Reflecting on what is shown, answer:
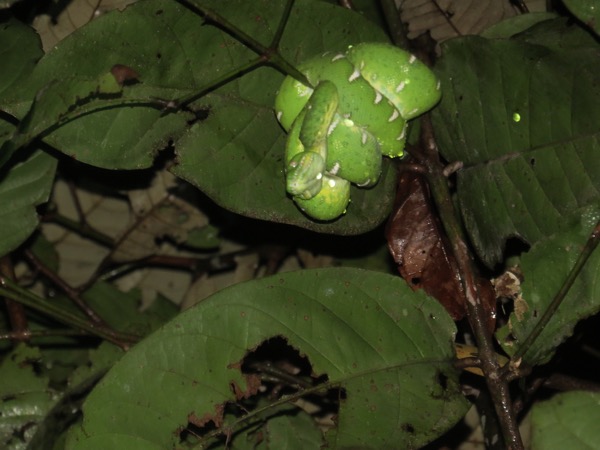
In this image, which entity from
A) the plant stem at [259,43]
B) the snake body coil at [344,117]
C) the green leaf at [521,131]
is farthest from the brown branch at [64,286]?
the green leaf at [521,131]

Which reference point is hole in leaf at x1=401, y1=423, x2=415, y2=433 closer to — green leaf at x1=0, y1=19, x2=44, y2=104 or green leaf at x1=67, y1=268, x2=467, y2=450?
green leaf at x1=67, y1=268, x2=467, y2=450

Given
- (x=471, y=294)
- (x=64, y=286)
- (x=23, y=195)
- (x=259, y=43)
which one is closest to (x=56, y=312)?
(x=23, y=195)

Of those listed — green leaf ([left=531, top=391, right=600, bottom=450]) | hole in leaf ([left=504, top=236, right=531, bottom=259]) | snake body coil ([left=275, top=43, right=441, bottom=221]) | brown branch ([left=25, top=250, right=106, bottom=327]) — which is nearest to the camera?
snake body coil ([left=275, top=43, right=441, bottom=221])

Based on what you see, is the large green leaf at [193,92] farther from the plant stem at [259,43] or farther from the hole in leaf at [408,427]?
the hole in leaf at [408,427]

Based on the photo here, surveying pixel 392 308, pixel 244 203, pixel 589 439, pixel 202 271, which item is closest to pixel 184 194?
pixel 202 271

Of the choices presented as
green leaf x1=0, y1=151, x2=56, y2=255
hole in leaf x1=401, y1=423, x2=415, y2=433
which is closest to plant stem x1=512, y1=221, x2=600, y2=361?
hole in leaf x1=401, y1=423, x2=415, y2=433

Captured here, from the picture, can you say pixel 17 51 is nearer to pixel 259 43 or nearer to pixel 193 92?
pixel 193 92
